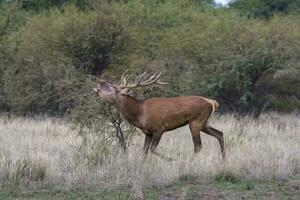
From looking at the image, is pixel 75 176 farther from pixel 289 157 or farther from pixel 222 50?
pixel 222 50

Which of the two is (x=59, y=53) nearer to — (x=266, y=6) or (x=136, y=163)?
(x=136, y=163)

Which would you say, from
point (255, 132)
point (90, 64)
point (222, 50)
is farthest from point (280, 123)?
point (90, 64)

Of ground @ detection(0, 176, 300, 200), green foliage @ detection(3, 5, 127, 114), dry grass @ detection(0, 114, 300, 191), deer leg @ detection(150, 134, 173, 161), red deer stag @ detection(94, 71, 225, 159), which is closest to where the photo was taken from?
ground @ detection(0, 176, 300, 200)

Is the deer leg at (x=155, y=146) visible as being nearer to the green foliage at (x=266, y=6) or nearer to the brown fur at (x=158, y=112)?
the brown fur at (x=158, y=112)

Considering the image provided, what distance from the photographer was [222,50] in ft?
81.6

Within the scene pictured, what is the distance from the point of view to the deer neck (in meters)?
12.8

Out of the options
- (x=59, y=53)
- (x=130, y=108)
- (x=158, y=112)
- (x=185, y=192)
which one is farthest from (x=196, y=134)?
(x=59, y=53)

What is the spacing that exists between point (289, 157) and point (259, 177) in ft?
4.42

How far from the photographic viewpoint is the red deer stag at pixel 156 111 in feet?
41.7

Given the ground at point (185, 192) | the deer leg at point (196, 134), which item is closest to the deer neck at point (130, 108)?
the deer leg at point (196, 134)

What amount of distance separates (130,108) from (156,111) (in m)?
0.45

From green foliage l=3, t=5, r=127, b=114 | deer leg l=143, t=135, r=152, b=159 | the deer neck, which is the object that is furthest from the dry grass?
green foliage l=3, t=5, r=127, b=114

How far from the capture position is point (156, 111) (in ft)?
41.8

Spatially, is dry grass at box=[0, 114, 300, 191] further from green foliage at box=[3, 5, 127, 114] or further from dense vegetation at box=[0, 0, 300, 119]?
green foliage at box=[3, 5, 127, 114]
